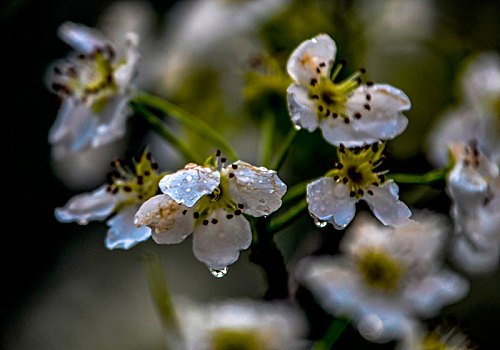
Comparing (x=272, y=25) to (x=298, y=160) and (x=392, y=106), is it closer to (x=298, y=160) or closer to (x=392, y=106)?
(x=298, y=160)

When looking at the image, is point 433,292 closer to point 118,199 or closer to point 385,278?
point 385,278

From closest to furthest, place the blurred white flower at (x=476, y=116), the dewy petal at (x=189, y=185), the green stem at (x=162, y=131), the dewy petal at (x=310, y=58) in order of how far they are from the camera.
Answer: the dewy petal at (x=189, y=185), the dewy petal at (x=310, y=58), the green stem at (x=162, y=131), the blurred white flower at (x=476, y=116)

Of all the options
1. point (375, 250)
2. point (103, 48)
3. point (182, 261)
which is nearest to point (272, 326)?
point (375, 250)

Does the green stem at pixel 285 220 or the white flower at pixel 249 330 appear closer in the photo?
the green stem at pixel 285 220

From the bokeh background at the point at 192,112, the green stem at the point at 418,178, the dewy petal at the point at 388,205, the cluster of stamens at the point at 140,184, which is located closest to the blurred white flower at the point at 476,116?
the bokeh background at the point at 192,112

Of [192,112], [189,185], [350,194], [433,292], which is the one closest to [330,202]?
[350,194]

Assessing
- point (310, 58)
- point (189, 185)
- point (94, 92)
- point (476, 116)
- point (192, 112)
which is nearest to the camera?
point (189, 185)

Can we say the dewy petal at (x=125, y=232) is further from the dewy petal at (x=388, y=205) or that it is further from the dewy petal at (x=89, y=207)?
the dewy petal at (x=388, y=205)
